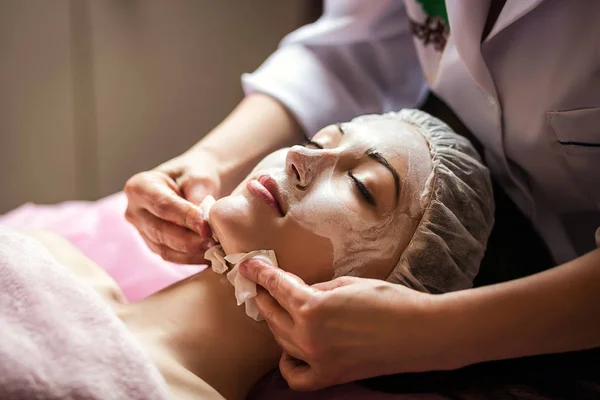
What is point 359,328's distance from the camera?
840mm

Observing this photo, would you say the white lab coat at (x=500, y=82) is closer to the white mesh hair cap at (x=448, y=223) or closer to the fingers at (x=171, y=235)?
the white mesh hair cap at (x=448, y=223)

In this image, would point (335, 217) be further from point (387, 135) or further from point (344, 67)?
point (344, 67)

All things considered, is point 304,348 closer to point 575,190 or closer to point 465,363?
point 465,363

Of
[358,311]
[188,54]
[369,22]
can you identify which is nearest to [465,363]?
[358,311]

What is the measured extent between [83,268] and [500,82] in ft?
2.87

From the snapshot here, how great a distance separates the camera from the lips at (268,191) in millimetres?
1018

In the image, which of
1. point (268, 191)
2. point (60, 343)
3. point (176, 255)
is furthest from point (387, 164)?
point (60, 343)

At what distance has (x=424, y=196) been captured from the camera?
3.49 ft

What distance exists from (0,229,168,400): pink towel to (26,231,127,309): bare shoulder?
0.21 meters

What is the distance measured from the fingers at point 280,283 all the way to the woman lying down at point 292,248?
34 millimetres

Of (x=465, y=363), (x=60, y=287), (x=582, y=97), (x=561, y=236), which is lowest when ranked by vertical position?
(x=561, y=236)

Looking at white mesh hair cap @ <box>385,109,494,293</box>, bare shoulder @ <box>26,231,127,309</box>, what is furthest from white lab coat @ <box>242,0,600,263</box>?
bare shoulder @ <box>26,231,127,309</box>

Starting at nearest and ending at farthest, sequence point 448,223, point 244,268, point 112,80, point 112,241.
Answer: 1. point 244,268
2. point 448,223
3. point 112,241
4. point 112,80

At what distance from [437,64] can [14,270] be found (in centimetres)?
90
